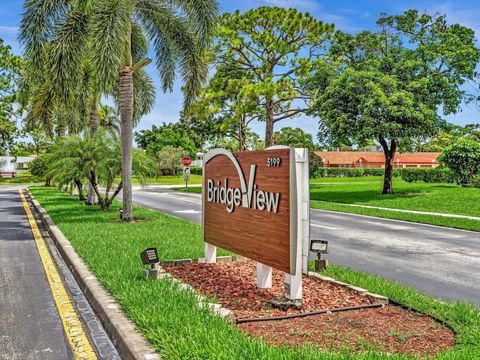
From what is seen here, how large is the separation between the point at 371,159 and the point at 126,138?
272ft

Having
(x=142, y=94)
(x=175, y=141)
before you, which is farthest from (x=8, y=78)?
(x=175, y=141)

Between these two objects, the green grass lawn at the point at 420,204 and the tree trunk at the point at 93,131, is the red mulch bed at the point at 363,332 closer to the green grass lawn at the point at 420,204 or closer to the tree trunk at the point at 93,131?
the green grass lawn at the point at 420,204

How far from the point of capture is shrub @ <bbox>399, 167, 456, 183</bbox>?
37.1 metres

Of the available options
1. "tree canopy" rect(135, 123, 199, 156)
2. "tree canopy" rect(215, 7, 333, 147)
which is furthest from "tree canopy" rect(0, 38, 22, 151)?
"tree canopy" rect(135, 123, 199, 156)

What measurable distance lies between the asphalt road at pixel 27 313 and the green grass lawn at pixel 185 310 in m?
0.77

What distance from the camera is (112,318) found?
543 centimetres

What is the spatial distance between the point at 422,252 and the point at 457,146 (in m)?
20.6

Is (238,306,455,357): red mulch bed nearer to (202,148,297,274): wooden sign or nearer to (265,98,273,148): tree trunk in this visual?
(202,148,297,274): wooden sign

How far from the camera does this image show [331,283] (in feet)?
23.8

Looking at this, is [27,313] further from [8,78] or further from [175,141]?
[175,141]

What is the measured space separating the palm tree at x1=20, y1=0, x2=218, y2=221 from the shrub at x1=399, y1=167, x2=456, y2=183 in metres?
24.9

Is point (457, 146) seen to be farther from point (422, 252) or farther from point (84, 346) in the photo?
point (84, 346)

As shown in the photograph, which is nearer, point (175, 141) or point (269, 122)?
point (269, 122)

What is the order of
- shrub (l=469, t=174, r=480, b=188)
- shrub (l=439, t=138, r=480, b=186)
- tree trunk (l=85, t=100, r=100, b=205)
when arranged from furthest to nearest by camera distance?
shrub (l=469, t=174, r=480, b=188), shrub (l=439, t=138, r=480, b=186), tree trunk (l=85, t=100, r=100, b=205)
